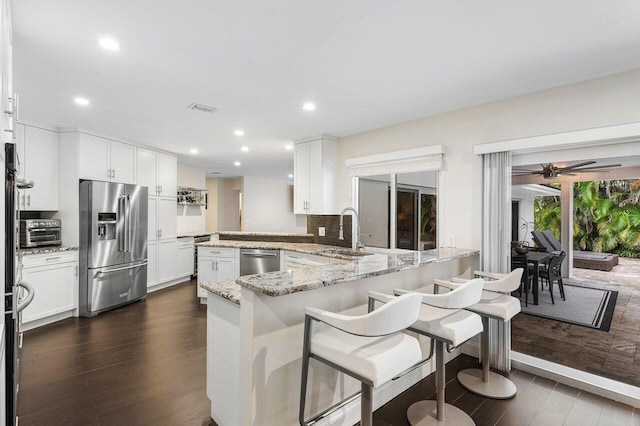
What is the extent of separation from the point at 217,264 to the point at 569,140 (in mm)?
4215

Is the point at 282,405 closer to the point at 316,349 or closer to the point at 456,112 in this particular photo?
the point at 316,349

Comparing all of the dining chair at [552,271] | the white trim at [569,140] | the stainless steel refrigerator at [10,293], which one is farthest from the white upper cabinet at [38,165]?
the dining chair at [552,271]

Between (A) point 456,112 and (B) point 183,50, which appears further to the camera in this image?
(A) point 456,112

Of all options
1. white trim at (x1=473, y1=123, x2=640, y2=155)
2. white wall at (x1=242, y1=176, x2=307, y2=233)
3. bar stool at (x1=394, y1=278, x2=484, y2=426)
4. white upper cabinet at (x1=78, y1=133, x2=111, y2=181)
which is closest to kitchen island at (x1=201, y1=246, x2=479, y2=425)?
bar stool at (x1=394, y1=278, x2=484, y2=426)

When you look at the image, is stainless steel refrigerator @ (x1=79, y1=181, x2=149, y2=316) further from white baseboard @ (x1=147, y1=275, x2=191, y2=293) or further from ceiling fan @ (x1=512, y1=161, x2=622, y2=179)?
ceiling fan @ (x1=512, y1=161, x2=622, y2=179)

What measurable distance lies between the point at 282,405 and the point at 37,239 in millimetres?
3832

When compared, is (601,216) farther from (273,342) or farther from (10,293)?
(10,293)

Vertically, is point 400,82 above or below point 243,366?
above

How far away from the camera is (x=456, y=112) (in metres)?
3.32

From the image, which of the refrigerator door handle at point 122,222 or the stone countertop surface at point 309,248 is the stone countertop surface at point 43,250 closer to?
the refrigerator door handle at point 122,222

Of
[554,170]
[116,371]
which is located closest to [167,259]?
[116,371]

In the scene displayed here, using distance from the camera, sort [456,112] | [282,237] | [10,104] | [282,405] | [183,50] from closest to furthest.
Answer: [10,104], [282,405], [183,50], [456,112], [282,237]

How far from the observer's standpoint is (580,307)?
4.38 metres

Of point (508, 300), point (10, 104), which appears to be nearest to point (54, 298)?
point (10, 104)
